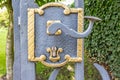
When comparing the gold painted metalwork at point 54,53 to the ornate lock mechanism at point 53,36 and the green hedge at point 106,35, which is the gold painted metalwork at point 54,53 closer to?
the ornate lock mechanism at point 53,36

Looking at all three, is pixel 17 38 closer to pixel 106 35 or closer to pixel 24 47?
pixel 24 47

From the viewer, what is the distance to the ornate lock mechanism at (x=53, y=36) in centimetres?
142

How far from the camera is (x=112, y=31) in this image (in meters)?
5.31

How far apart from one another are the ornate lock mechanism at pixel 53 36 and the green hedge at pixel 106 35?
3.69 m

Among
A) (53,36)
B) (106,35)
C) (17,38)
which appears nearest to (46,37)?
(53,36)

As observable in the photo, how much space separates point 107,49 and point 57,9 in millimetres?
4257

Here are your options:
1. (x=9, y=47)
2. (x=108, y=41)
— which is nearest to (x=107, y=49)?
(x=108, y=41)

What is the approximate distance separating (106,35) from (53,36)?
13.8 feet

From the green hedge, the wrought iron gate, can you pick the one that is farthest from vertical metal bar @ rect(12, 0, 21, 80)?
the green hedge

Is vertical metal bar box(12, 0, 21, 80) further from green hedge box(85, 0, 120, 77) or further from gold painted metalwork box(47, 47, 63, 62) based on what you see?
green hedge box(85, 0, 120, 77)

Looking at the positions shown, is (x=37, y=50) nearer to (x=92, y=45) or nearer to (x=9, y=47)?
(x=9, y=47)

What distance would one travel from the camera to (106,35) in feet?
18.2

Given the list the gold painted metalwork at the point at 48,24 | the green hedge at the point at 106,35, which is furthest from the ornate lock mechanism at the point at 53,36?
the green hedge at the point at 106,35

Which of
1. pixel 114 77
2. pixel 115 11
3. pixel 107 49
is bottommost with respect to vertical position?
pixel 114 77
